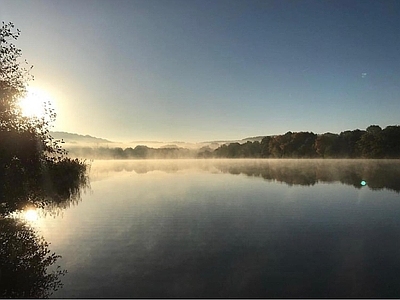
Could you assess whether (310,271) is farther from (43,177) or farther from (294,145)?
(294,145)

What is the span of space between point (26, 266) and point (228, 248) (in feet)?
37.4

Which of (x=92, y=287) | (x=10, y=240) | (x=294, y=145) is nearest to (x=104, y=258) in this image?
(x=92, y=287)

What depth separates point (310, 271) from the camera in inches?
675

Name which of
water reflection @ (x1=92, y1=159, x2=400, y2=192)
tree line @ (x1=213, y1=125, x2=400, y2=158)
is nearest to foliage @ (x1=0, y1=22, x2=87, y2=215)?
water reflection @ (x1=92, y1=159, x2=400, y2=192)

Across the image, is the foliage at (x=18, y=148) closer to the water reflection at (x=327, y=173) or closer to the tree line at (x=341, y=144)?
the water reflection at (x=327, y=173)

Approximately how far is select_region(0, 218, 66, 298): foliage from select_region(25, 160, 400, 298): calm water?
27.9 inches

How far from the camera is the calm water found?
15266 millimetres

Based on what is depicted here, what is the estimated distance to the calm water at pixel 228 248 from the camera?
50.1ft

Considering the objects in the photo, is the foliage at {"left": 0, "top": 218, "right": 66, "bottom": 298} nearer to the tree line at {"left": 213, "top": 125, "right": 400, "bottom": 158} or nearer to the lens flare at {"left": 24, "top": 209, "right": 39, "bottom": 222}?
the lens flare at {"left": 24, "top": 209, "right": 39, "bottom": 222}

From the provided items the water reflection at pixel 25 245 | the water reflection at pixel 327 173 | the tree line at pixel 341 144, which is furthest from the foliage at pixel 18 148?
the tree line at pixel 341 144

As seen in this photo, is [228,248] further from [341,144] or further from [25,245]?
[341,144]

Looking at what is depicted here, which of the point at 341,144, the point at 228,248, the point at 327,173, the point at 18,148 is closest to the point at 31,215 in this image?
the point at 18,148

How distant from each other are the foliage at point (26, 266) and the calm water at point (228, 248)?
71cm

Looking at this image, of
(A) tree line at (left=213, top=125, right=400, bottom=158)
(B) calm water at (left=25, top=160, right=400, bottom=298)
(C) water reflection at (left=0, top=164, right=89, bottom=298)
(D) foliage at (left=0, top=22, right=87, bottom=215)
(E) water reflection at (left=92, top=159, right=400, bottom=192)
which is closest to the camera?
(B) calm water at (left=25, top=160, right=400, bottom=298)
